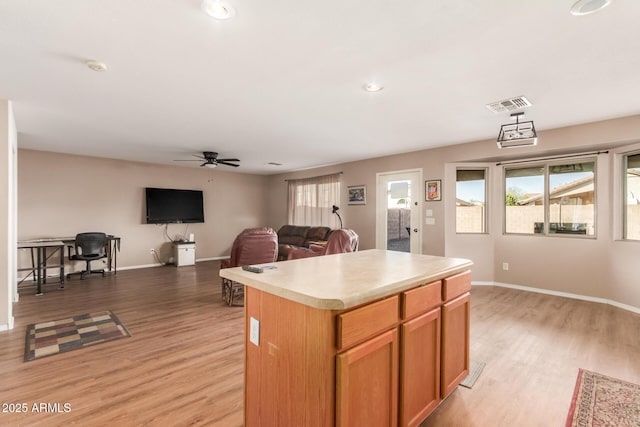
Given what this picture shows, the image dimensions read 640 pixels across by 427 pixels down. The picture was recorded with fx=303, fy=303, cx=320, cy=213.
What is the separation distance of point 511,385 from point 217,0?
128 inches

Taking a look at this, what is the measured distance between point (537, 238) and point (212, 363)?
5.04 metres

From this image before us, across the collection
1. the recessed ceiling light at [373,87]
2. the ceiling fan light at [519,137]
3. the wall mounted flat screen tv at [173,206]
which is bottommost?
the wall mounted flat screen tv at [173,206]

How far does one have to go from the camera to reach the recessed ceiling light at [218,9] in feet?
5.56

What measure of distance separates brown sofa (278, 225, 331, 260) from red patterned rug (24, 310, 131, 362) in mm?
3657

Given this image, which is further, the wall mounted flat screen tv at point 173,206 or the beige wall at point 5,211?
the wall mounted flat screen tv at point 173,206

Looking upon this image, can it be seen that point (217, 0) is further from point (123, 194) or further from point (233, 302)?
point (123, 194)

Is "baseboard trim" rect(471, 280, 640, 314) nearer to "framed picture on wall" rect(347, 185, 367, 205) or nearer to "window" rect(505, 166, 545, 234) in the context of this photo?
"window" rect(505, 166, 545, 234)

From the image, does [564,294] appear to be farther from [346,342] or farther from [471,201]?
[346,342]

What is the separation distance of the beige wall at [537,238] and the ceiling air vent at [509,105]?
1.45m

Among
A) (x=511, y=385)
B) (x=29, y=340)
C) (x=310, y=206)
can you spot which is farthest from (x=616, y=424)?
(x=310, y=206)

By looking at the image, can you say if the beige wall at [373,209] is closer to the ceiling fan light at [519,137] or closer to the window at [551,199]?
the window at [551,199]

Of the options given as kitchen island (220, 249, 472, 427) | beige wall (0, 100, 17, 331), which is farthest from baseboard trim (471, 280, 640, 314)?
beige wall (0, 100, 17, 331)

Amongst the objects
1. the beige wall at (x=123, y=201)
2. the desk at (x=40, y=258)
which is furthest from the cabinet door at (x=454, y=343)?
the beige wall at (x=123, y=201)

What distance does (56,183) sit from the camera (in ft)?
20.0
